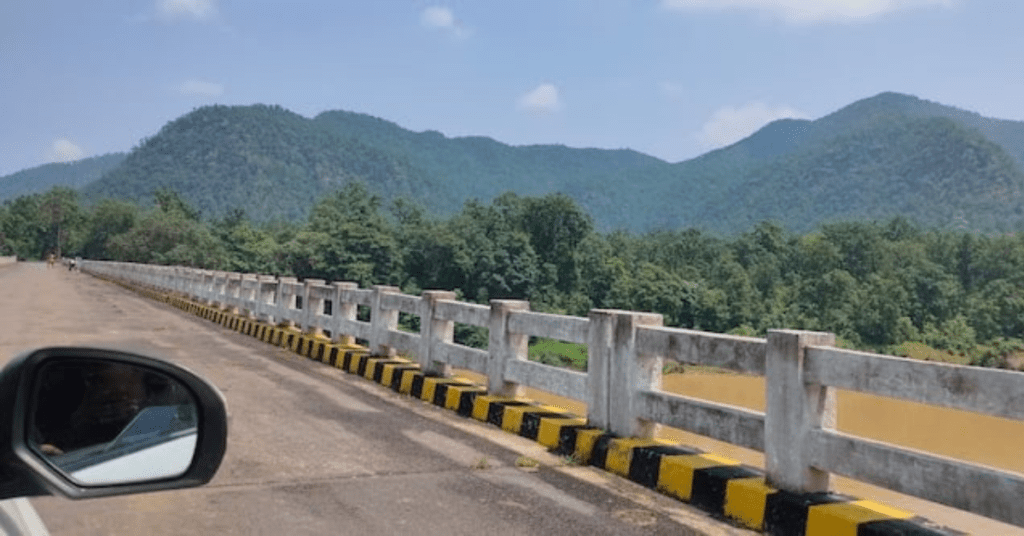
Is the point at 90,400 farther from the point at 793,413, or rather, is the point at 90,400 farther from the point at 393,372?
the point at 393,372

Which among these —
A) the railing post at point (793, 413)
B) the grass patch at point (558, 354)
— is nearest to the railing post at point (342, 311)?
the railing post at point (793, 413)

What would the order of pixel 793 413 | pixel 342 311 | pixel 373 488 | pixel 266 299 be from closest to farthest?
pixel 793 413 → pixel 373 488 → pixel 342 311 → pixel 266 299

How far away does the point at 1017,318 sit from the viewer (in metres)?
97.5

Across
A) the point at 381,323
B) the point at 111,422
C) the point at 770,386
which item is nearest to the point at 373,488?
the point at 770,386

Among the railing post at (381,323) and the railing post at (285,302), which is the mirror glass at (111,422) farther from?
the railing post at (285,302)

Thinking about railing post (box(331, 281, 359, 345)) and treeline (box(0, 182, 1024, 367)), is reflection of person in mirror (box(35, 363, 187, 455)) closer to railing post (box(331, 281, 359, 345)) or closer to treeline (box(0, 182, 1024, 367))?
railing post (box(331, 281, 359, 345))

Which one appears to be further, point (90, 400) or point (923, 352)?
point (923, 352)

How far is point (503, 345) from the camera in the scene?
9.42m

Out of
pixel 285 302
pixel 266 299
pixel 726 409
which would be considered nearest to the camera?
pixel 726 409

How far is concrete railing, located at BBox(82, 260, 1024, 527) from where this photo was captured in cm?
454

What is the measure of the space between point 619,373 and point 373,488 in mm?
2250

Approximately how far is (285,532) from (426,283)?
9450cm

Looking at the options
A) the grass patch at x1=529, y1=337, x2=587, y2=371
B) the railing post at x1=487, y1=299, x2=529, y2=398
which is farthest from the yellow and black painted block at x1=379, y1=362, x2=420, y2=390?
the grass patch at x1=529, y1=337, x2=587, y2=371

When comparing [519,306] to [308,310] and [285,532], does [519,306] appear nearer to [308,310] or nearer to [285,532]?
[285,532]
